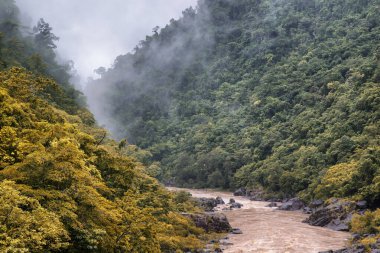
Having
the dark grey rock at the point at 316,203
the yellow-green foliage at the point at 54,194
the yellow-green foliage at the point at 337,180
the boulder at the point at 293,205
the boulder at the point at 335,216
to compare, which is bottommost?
the yellow-green foliage at the point at 54,194

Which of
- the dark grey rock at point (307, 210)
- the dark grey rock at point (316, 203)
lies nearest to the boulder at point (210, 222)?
the dark grey rock at point (307, 210)

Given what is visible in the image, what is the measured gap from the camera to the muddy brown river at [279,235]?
3959cm

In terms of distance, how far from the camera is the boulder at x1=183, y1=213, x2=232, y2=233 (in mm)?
48781

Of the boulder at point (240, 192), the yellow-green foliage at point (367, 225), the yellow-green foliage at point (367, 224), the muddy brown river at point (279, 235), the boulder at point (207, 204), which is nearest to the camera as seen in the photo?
the muddy brown river at point (279, 235)

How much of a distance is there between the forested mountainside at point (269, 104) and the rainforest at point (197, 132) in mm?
405

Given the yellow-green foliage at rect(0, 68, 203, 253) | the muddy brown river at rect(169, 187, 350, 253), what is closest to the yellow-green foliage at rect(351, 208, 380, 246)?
the muddy brown river at rect(169, 187, 350, 253)

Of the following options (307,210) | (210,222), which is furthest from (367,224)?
(307,210)

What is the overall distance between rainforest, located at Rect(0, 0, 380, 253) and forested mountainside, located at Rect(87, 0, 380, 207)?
1.33 ft

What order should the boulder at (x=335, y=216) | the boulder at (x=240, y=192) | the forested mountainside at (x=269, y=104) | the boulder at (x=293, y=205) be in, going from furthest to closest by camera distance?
1. the boulder at (x=240, y=192)
2. the forested mountainside at (x=269, y=104)
3. the boulder at (x=293, y=205)
4. the boulder at (x=335, y=216)

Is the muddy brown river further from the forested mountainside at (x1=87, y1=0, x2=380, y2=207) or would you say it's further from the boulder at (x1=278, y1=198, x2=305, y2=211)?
the forested mountainside at (x1=87, y1=0, x2=380, y2=207)

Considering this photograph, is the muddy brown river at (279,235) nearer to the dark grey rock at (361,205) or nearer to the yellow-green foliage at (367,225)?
the yellow-green foliage at (367,225)

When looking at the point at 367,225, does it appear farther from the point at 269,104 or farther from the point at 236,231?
the point at 269,104

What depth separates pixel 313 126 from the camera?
307 ft

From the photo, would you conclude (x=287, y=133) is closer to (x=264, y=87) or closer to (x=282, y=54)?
(x=264, y=87)
